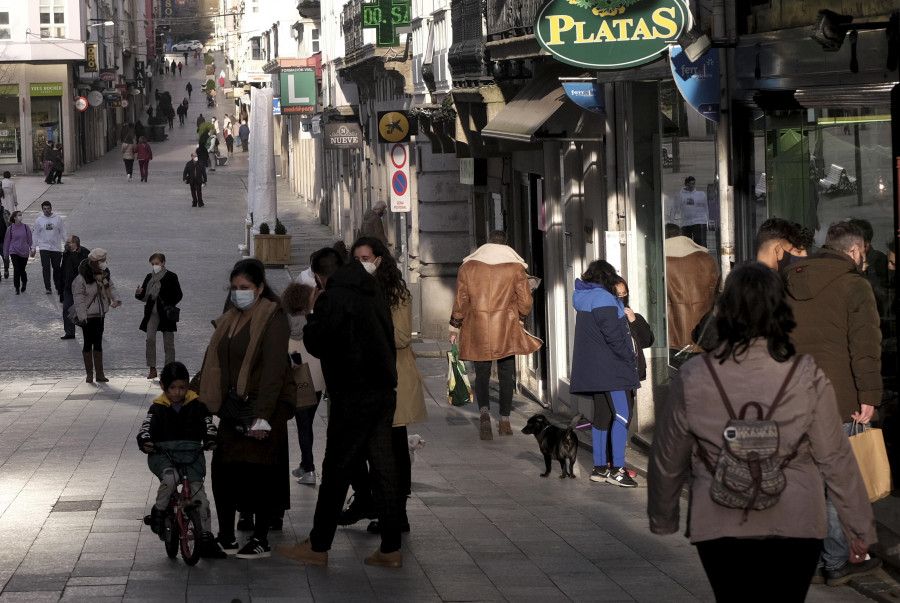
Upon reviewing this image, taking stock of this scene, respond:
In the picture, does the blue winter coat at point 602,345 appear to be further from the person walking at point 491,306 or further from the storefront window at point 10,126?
the storefront window at point 10,126

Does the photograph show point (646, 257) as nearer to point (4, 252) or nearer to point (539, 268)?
point (539, 268)

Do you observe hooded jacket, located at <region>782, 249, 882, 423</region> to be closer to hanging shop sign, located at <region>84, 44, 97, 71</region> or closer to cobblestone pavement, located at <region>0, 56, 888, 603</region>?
cobblestone pavement, located at <region>0, 56, 888, 603</region>

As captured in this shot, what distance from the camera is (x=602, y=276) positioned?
37.6ft

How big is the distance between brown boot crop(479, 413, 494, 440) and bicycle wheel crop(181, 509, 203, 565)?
6.02m

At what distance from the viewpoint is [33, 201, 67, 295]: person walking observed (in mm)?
28766

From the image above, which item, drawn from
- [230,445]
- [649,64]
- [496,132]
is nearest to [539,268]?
[496,132]

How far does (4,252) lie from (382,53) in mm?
8101

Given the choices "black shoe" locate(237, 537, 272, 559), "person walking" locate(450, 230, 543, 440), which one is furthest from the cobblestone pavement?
"person walking" locate(450, 230, 543, 440)

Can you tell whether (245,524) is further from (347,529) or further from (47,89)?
(47,89)

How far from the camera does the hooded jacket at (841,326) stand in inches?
302

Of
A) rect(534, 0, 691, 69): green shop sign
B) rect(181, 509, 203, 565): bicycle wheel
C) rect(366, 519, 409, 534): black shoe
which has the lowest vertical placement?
rect(366, 519, 409, 534): black shoe

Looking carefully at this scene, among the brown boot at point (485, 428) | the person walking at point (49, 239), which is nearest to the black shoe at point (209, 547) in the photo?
the brown boot at point (485, 428)

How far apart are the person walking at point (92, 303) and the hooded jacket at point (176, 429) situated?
11487 millimetres

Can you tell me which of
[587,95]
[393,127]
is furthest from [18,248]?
[587,95]
